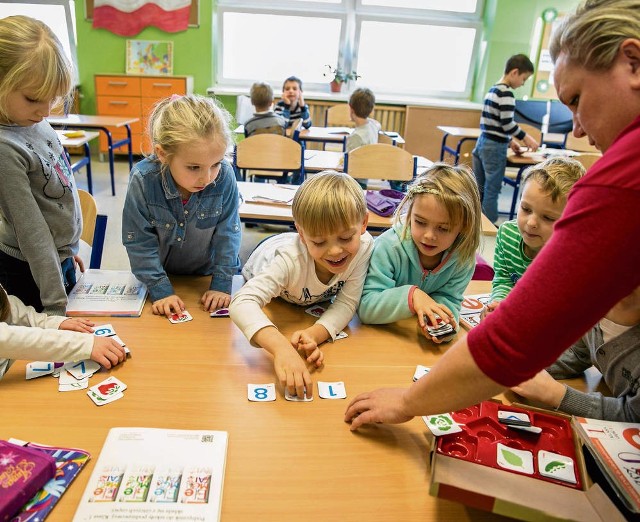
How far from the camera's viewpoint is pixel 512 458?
851 mm

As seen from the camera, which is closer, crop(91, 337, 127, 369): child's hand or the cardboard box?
the cardboard box

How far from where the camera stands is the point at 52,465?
2.65ft

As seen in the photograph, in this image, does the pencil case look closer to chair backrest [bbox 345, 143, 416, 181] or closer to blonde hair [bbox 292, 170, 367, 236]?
blonde hair [bbox 292, 170, 367, 236]

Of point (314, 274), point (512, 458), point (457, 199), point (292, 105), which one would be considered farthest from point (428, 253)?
point (292, 105)

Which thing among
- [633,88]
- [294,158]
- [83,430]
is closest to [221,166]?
[83,430]

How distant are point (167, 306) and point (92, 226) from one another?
2.34ft

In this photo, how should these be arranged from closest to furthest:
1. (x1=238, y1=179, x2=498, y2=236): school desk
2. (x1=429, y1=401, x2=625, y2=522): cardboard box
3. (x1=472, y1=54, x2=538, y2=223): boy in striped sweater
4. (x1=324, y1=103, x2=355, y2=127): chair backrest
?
(x1=429, y1=401, x2=625, y2=522): cardboard box, (x1=238, y1=179, x2=498, y2=236): school desk, (x1=472, y1=54, x2=538, y2=223): boy in striped sweater, (x1=324, y1=103, x2=355, y2=127): chair backrest

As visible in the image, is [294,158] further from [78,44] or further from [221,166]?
[78,44]

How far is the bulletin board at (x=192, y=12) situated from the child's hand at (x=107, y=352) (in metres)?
6.15

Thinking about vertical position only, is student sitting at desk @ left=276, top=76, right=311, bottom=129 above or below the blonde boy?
above

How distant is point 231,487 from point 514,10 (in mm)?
7243

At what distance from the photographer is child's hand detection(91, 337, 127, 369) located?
1115mm

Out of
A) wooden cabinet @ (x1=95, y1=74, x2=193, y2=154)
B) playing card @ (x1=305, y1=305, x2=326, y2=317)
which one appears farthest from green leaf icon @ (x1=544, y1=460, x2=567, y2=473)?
wooden cabinet @ (x1=95, y1=74, x2=193, y2=154)

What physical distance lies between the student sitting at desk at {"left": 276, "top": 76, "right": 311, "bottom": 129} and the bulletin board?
1841 mm
